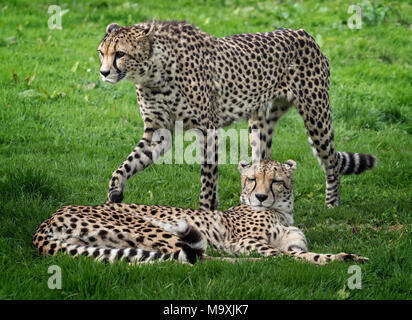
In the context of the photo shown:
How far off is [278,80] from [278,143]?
1.59 meters

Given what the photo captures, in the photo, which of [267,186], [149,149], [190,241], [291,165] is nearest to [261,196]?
[267,186]

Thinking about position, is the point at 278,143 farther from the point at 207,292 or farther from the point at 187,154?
the point at 207,292

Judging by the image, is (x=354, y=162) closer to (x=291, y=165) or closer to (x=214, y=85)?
(x=291, y=165)

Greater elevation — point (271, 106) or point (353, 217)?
point (271, 106)

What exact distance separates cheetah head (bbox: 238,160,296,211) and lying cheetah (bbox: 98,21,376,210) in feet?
1.94

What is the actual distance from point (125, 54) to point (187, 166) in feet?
7.01

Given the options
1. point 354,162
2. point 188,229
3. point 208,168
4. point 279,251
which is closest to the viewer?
point 188,229

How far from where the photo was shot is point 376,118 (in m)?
9.50

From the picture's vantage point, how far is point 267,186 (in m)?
6.02

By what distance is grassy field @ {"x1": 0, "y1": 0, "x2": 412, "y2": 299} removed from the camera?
4500 mm

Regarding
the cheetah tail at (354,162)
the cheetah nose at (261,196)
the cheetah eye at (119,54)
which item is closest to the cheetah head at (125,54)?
the cheetah eye at (119,54)

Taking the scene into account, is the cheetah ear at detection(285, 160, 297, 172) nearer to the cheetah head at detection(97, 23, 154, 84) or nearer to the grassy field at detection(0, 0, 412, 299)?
the grassy field at detection(0, 0, 412, 299)

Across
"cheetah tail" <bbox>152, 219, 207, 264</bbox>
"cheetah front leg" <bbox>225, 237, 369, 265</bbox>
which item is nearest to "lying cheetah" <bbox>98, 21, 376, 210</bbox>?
"cheetah front leg" <bbox>225, 237, 369, 265</bbox>
